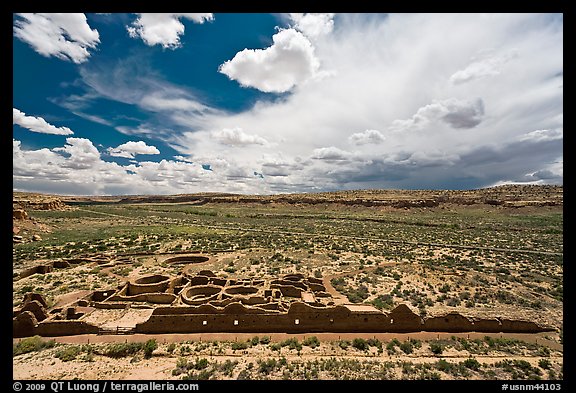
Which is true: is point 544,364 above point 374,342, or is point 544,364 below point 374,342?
above

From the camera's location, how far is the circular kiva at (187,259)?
34.8m

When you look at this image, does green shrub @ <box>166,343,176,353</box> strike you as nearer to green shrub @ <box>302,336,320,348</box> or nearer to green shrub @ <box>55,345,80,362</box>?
green shrub @ <box>55,345,80,362</box>

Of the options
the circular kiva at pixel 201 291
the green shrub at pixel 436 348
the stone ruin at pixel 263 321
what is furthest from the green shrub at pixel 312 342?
the circular kiva at pixel 201 291

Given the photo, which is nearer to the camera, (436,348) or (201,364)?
(201,364)

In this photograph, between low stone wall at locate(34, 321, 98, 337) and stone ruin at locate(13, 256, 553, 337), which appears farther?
stone ruin at locate(13, 256, 553, 337)

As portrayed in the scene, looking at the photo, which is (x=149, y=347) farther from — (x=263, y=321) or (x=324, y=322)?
(x=324, y=322)

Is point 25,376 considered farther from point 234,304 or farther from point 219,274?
point 219,274

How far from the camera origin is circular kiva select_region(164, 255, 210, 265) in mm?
34750

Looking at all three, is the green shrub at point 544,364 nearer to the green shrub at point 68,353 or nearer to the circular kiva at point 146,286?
the green shrub at point 68,353

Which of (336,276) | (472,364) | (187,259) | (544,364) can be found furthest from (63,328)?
(544,364)

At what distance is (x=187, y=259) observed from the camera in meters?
35.7

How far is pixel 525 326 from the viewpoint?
17.3m

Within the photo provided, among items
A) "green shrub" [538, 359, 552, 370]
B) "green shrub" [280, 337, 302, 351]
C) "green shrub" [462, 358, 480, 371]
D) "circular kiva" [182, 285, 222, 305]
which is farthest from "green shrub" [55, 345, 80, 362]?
"green shrub" [538, 359, 552, 370]
